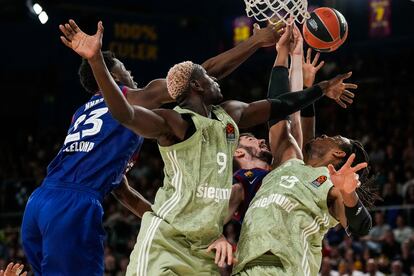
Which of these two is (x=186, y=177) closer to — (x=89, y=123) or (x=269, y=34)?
(x=89, y=123)

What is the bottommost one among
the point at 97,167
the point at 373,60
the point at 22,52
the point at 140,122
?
the point at 373,60

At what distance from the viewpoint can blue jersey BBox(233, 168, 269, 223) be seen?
5.34 meters

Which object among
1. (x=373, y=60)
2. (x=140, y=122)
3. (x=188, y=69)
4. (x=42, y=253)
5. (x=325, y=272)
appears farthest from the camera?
(x=373, y=60)

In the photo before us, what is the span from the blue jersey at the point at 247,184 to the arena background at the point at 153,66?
10277mm

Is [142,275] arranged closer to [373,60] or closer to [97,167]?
[97,167]

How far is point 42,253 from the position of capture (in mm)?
5281

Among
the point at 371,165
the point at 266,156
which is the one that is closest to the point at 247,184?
the point at 266,156

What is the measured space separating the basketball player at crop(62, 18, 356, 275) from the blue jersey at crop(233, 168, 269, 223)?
0.54m

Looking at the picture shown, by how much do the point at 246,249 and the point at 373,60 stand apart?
1646cm

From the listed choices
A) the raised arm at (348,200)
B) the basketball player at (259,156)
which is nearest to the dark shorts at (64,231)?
the basketball player at (259,156)

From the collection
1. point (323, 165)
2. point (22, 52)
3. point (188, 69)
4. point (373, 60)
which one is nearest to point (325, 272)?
point (323, 165)

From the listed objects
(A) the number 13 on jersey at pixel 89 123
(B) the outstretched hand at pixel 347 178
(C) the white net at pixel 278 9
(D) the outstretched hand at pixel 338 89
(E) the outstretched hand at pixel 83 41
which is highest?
(E) the outstretched hand at pixel 83 41

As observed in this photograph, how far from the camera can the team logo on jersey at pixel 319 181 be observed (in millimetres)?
5023

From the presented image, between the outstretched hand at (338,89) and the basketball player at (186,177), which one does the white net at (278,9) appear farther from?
the basketball player at (186,177)
